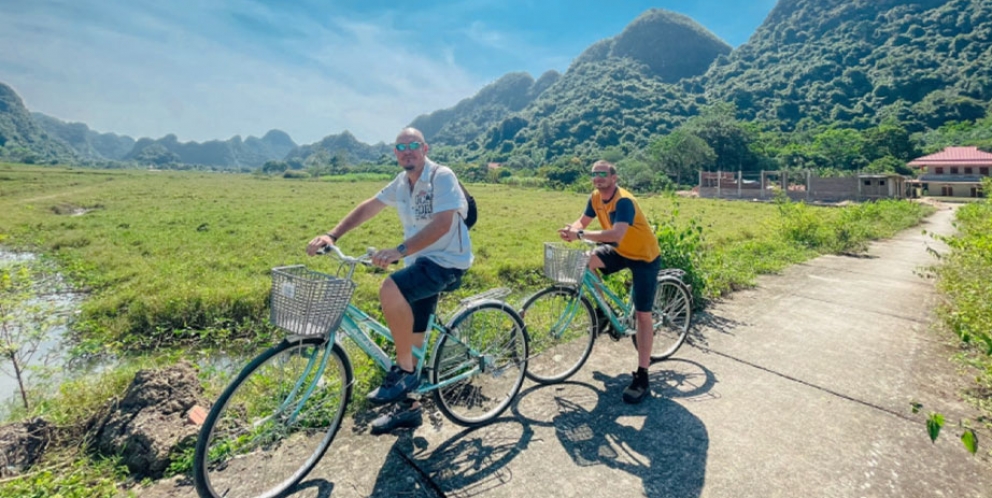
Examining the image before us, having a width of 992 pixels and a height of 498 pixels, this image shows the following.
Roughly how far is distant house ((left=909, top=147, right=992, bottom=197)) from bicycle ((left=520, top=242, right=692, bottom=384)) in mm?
51577

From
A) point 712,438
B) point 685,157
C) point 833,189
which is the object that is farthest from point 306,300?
point 685,157

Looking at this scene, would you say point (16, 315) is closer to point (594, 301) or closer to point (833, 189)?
point (594, 301)

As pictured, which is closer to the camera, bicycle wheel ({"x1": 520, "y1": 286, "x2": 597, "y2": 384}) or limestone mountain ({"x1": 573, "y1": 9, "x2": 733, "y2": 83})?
bicycle wheel ({"x1": 520, "y1": 286, "x2": 597, "y2": 384})

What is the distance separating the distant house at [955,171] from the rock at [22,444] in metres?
55.1

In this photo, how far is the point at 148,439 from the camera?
8.18 feet

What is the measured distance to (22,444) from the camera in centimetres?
254

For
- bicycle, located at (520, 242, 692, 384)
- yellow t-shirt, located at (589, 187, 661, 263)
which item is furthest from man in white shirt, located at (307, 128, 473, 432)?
yellow t-shirt, located at (589, 187, 661, 263)

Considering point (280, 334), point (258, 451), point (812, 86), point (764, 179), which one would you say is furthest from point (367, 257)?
point (812, 86)

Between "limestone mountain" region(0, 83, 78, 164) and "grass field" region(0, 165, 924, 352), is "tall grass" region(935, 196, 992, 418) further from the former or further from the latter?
"limestone mountain" region(0, 83, 78, 164)

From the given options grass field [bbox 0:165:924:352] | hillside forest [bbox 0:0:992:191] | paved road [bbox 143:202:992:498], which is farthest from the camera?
hillside forest [bbox 0:0:992:191]

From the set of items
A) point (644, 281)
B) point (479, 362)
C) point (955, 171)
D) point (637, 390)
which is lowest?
point (637, 390)

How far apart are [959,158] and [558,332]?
188 feet

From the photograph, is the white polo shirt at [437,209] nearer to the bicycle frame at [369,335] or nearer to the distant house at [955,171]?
the bicycle frame at [369,335]

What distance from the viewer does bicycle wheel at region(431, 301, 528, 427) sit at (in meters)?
2.88
